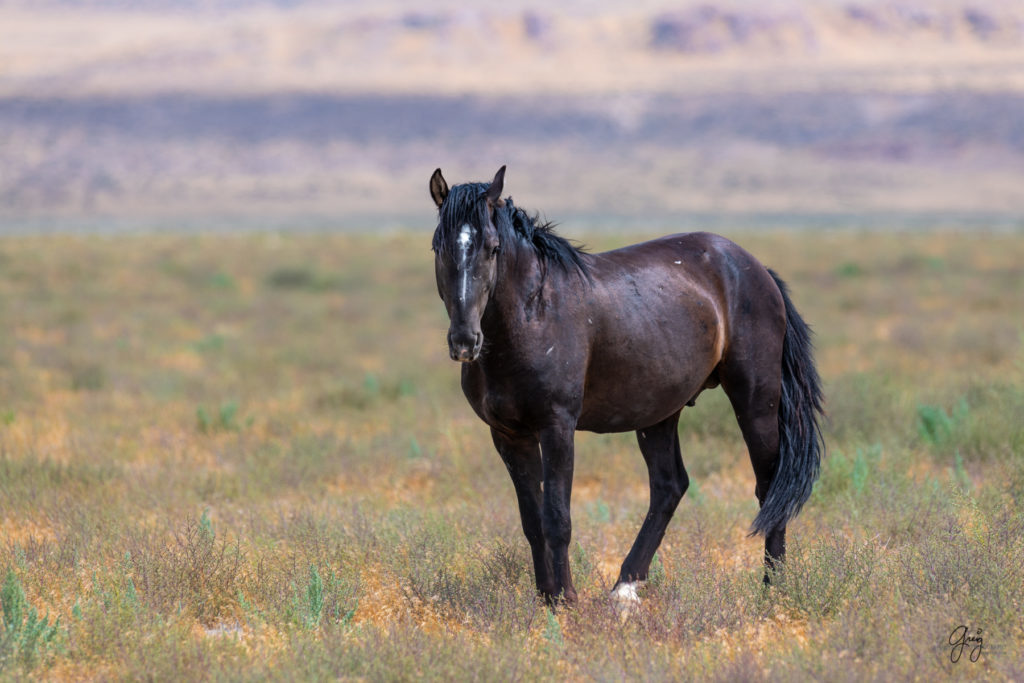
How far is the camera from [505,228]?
5.01 m

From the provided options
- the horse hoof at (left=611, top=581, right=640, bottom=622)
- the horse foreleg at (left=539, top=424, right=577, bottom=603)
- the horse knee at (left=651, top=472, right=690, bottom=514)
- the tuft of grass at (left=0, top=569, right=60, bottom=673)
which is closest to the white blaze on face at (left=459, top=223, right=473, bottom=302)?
the horse foreleg at (left=539, top=424, right=577, bottom=603)

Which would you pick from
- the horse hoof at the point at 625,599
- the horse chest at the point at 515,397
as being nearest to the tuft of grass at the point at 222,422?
the horse hoof at the point at 625,599

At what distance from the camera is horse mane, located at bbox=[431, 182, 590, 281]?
187 inches

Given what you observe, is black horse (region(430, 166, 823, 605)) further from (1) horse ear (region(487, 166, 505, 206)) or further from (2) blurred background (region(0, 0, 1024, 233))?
(2) blurred background (region(0, 0, 1024, 233))

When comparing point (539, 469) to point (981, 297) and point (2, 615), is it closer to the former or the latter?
point (2, 615)

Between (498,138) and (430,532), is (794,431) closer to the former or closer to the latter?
(430,532)

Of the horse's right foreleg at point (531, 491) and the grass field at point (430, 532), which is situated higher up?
the horse's right foreleg at point (531, 491)

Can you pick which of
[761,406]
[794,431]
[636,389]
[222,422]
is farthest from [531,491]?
[222,422]

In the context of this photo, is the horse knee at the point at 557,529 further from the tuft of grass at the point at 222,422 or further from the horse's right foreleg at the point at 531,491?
the tuft of grass at the point at 222,422

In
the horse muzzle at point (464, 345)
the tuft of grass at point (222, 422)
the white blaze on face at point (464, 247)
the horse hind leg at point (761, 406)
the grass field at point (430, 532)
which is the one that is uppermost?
the white blaze on face at point (464, 247)

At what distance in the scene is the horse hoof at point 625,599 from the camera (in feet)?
16.5
